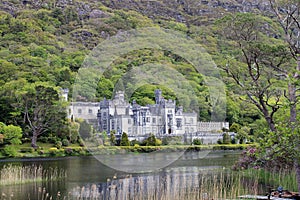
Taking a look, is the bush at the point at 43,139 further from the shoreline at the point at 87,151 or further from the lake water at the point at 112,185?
the lake water at the point at 112,185

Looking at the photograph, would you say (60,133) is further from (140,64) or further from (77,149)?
(140,64)

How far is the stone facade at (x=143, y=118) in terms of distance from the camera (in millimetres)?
39875

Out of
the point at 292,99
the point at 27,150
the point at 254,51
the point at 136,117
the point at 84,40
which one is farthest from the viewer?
the point at 84,40

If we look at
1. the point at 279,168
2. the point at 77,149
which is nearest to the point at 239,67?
the point at 279,168

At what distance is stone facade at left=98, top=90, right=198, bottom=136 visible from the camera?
3988cm

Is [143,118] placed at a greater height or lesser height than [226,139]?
greater

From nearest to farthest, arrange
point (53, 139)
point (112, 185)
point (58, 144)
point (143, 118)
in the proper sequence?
1. point (112, 185)
2. point (58, 144)
3. point (53, 139)
4. point (143, 118)

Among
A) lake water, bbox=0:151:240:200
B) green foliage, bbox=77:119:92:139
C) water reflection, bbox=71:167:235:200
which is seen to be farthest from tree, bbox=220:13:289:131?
green foliage, bbox=77:119:92:139

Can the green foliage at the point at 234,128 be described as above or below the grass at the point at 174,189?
above

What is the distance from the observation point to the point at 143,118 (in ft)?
132

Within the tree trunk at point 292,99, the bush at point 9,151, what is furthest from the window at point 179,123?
the tree trunk at point 292,99

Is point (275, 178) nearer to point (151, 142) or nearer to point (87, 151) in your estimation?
point (87, 151)

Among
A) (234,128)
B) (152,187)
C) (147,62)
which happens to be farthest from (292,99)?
(147,62)

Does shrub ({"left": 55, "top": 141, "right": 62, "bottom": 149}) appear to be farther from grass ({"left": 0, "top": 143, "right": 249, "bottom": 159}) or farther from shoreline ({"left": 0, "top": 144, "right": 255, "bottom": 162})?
shoreline ({"left": 0, "top": 144, "right": 255, "bottom": 162})
